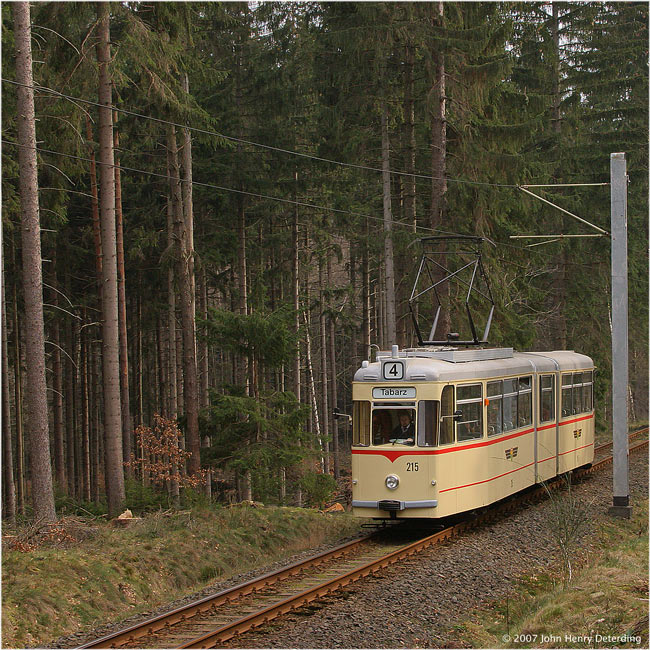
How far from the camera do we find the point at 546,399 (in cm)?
1794

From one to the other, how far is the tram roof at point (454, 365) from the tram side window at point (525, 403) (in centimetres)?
21

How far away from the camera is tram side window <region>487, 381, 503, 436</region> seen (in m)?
14.9

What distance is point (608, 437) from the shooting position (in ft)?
103

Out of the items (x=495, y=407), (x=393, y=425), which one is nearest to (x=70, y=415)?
(x=495, y=407)

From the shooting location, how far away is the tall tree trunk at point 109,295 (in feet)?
55.1

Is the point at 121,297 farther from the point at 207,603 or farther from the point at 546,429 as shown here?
the point at 207,603

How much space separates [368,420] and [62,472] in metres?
18.1

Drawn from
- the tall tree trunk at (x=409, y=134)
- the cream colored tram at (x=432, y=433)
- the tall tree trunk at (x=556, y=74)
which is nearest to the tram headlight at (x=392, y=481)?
the cream colored tram at (x=432, y=433)

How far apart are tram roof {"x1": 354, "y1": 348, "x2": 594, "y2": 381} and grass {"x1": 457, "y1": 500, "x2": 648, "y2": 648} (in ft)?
10.7

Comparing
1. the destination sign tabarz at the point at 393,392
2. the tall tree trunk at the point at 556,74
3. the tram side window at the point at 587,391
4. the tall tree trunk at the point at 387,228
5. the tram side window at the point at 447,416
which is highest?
the tall tree trunk at the point at 556,74

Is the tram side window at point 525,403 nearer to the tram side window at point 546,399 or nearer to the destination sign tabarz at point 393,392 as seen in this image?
the tram side window at point 546,399

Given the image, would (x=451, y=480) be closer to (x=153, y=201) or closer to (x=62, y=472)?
(x=153, y=201)

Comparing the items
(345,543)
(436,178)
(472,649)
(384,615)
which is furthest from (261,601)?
(436,178)

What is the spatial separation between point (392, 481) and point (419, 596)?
123 inches
